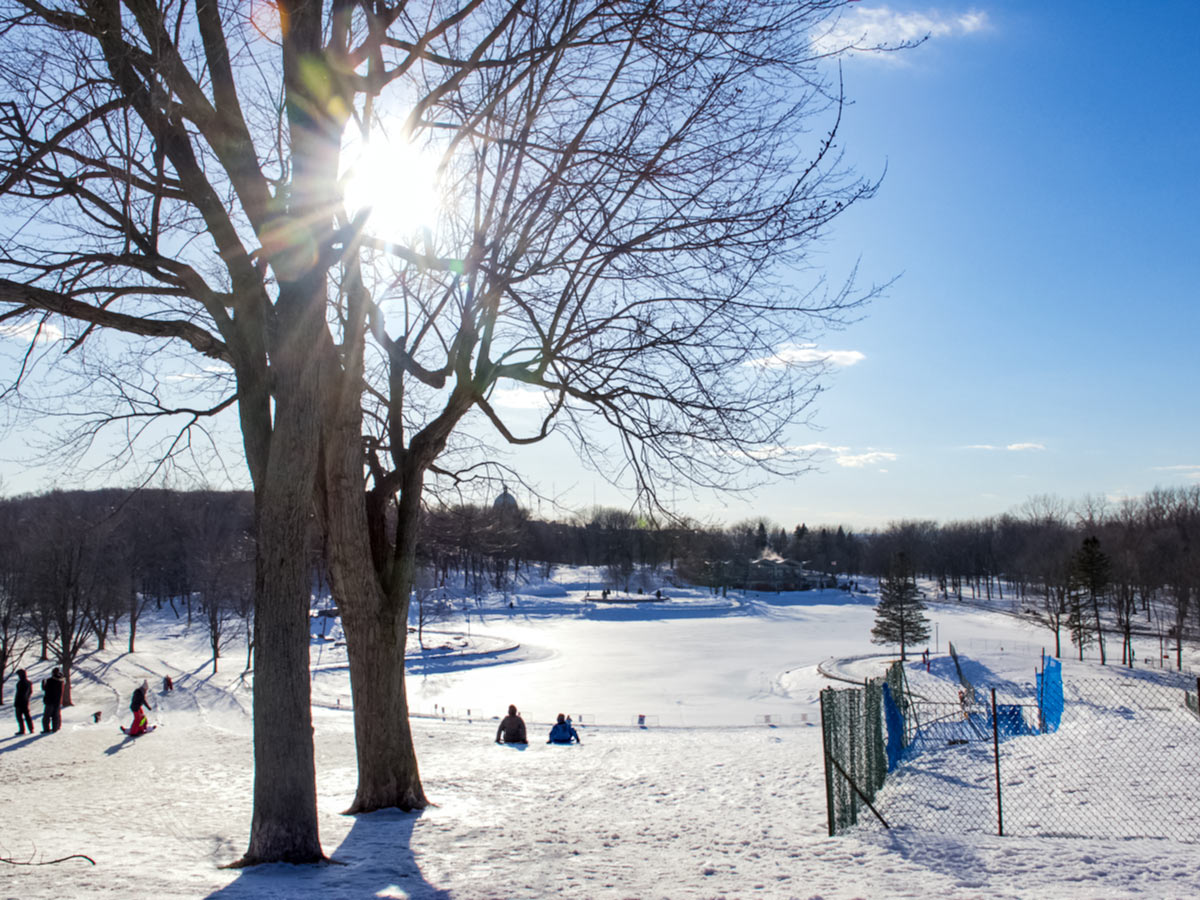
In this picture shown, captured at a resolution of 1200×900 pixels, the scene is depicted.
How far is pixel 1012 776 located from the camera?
11.6 m

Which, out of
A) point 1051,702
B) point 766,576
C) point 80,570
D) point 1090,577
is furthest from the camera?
point 766,576

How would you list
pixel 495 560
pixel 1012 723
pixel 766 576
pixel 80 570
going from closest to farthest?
pixel 1012 723
pixel 80 570
pixel 495 560
pixel 766 576

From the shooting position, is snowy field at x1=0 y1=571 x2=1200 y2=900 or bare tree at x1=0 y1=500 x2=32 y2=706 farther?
bare tree at x1=0 y1=500 x2=32 y2=706

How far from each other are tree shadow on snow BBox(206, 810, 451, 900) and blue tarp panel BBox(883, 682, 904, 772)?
24.6 ft

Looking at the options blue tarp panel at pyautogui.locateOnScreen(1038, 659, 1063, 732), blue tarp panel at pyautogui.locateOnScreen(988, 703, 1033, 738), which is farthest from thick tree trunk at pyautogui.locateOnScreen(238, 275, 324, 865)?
blue tarp panel at pyautogui.locateOnScreen(1038, 659, 1063, 732)

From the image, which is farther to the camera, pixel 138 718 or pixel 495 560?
pixel 495 560

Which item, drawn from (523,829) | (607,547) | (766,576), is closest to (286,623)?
(523,829)

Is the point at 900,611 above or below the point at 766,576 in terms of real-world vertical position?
above

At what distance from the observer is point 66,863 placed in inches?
243

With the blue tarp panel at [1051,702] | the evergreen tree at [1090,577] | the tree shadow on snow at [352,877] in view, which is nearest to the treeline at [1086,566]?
the evergreen tree at [1090,577]

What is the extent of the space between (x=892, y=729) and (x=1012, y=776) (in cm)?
169

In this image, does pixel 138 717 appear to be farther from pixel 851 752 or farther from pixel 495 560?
pixel 495 560

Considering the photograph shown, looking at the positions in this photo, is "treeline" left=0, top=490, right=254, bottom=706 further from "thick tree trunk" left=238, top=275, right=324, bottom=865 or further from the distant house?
the distant house

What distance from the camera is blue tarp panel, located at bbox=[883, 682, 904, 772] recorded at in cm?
1187
